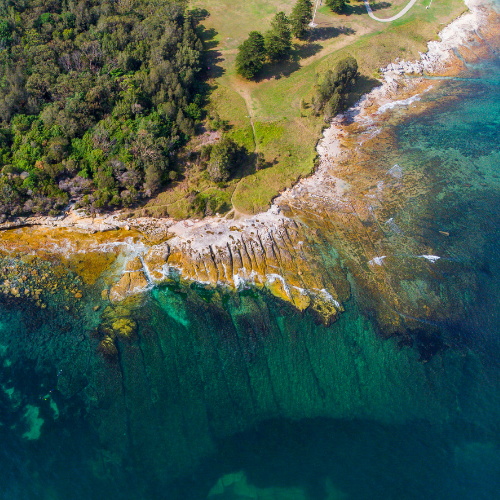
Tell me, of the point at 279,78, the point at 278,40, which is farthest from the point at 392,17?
the point at 279,78

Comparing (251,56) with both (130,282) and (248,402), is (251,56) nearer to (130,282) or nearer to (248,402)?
(130,282)

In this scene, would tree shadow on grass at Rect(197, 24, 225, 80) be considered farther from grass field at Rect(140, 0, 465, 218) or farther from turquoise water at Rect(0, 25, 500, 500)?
turquoise water at Rect(0, 25, 500, 500)

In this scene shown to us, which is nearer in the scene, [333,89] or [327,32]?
[333,89]

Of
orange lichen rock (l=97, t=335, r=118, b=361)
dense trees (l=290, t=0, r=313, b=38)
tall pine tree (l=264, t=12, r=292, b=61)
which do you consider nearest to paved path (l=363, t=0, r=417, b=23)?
dense trees (l=290, t=0, r=313, b=38)

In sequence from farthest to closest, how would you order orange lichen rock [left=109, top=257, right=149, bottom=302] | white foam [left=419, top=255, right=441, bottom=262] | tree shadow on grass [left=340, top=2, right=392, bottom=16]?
tree shadow on grass [left=340, top=2, right=392, bottom=16] → white foam [left=419, top=255, right=441, bottom=262] → orange lichen rock [left=109, top=257, right=149, bottom=302]

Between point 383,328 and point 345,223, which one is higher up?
point 345,223

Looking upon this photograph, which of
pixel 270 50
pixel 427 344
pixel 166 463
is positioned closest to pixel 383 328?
pixel 427 344

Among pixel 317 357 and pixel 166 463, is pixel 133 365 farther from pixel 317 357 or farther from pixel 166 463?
pixel 317 357
